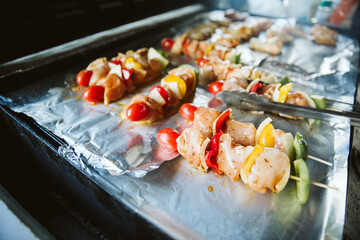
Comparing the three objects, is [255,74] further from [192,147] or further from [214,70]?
[192,147]

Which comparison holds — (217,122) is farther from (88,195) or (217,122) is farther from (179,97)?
(88,195)

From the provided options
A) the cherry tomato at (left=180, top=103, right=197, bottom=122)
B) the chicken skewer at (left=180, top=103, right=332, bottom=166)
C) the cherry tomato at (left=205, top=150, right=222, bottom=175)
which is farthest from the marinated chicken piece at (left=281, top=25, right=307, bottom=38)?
the cherry tomato at (left=205, top=150, right=222, bottom=175)

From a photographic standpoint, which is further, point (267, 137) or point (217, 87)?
point (217, 87)

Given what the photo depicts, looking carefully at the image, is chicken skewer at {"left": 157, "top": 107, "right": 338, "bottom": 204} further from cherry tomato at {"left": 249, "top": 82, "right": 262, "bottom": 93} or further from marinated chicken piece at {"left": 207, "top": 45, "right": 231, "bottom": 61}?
marinated chicken piece at {"left": 207, "top": 45, "right": 231, "bottom": 61}

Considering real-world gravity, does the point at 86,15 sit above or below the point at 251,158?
above

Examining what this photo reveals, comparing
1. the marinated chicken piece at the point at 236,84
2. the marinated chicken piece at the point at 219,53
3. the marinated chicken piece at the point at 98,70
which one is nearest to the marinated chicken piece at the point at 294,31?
the marinated chicken piece at the point at 219,53

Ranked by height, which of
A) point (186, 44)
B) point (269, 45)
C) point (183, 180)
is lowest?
point (183, 180)

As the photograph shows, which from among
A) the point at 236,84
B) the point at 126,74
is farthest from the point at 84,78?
the point at 236,84

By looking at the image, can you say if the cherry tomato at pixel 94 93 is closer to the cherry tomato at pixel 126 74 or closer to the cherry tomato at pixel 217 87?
the cherry tomato at pixel 126 74

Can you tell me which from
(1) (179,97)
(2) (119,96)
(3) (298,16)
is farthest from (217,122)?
(3) (298,16)
